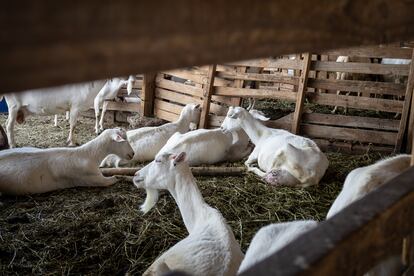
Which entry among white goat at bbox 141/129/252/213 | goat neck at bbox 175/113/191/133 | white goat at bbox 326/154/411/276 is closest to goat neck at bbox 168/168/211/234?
white goat at bbox 326/154/411/276

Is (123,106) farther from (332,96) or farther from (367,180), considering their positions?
(367,180)

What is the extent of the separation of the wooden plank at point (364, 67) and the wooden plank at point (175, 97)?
105 inches

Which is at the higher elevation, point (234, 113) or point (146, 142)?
point (234, 113)

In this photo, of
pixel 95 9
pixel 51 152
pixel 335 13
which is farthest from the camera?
pixel 51 152

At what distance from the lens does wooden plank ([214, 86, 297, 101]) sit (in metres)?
7.31

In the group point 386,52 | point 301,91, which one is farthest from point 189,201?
point 386,52

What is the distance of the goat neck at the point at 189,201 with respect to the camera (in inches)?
124

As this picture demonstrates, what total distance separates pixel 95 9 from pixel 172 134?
6711mm

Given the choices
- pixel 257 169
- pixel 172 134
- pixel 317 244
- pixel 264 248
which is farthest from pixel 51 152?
pixel 317 244

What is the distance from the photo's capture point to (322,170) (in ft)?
17.9

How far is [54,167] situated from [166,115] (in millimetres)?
4392

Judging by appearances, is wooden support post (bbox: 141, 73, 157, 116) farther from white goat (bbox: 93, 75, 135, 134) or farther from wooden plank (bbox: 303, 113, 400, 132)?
wooden plank (bbox: 303, 113, 400, 132)

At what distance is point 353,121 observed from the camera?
6965mm

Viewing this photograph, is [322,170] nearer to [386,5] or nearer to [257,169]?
[257,169]
